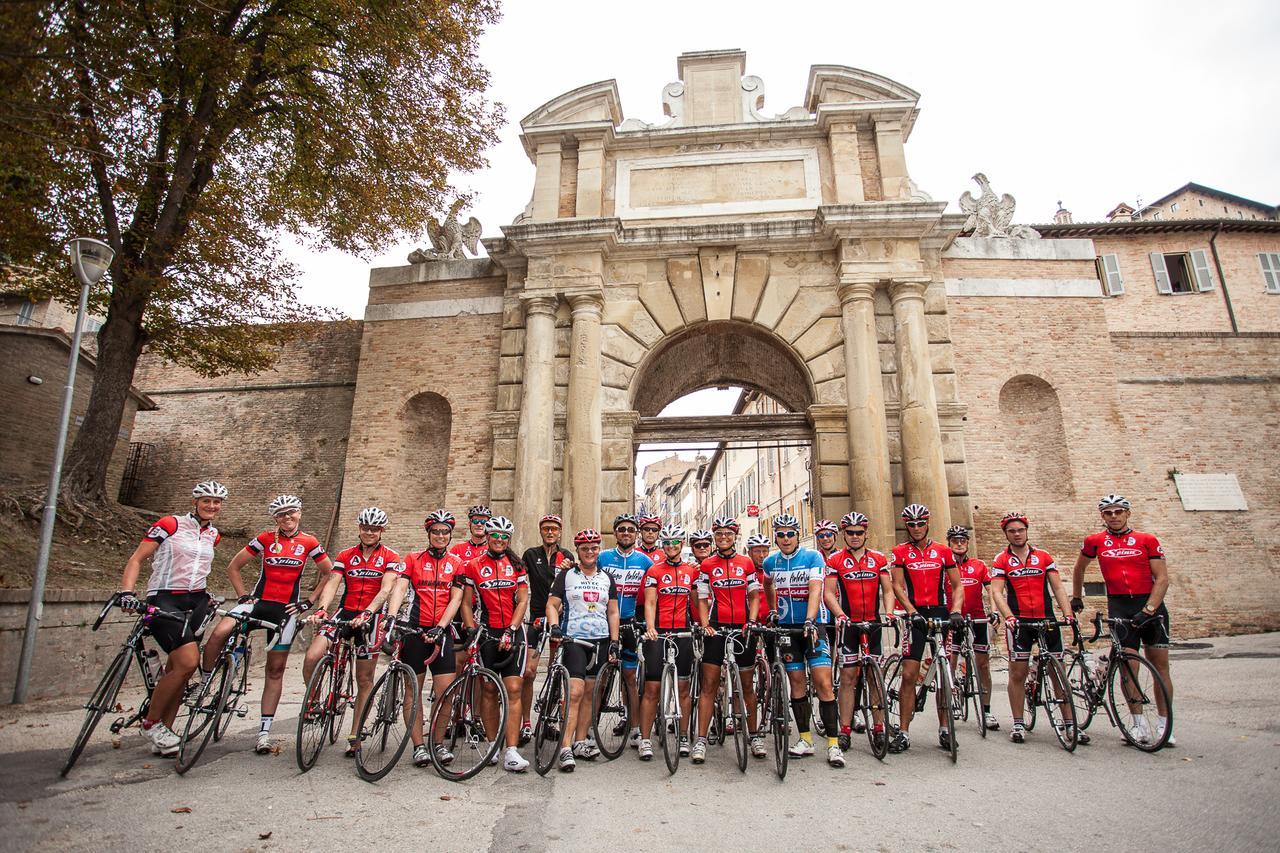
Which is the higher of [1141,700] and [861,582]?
[861,582]

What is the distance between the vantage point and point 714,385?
15.7 metres

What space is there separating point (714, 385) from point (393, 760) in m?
11.8

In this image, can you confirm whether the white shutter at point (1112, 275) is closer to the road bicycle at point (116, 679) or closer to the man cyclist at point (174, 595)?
the man cyclist at point (174, 595)

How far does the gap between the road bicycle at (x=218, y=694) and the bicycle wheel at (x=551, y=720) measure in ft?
7.22

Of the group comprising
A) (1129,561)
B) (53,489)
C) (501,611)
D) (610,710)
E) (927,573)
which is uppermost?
(53,489)

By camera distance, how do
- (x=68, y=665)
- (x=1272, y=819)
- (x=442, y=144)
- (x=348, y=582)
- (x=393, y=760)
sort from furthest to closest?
(x=442, y=144) → (x=68, y=665) → (x=348, y=582) → (x=393, y=760) → (x=1272, y=819)

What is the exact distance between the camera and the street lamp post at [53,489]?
6.93 m

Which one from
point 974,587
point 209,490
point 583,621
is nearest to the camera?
point 583,621

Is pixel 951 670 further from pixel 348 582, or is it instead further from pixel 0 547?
pixel 0 547

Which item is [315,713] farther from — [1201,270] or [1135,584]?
[1201,270]

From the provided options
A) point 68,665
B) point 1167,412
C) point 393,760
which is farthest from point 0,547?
point 1167,412

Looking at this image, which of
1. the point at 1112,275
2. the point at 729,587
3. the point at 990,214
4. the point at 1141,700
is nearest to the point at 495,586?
the point at 729,587

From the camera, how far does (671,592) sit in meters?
6.05

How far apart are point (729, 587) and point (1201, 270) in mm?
27386
